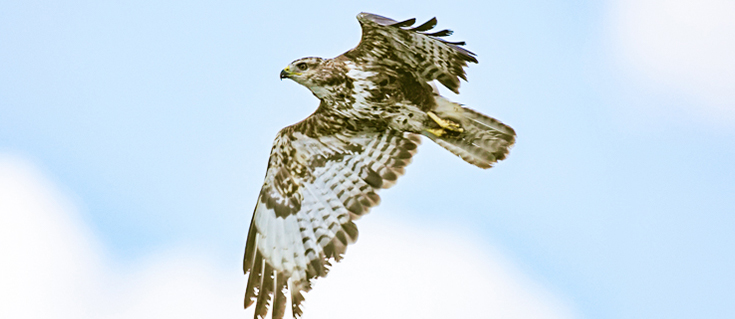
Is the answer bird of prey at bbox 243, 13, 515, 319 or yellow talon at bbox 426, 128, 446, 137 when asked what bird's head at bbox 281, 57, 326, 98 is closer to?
bird of prey at bbox 243, 13, 515, 319

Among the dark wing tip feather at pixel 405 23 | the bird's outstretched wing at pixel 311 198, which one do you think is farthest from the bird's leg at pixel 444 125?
the dark wing tip feather at pixel 405 23

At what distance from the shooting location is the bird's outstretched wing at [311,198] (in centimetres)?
1091

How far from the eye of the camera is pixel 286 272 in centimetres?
1099

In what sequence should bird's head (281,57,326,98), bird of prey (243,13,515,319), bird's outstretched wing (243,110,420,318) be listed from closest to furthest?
bird of prey (243,13,515,319) < bird's head (281,57,326,98) < bird's outstretched wing (243,110,420,318)

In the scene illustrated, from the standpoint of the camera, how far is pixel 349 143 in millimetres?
11148

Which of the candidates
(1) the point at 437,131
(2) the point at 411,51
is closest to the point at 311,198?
(1) the point at 437,131

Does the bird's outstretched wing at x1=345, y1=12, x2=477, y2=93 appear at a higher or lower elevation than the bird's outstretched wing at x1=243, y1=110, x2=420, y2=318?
higher

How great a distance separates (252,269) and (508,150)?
11.0 ft

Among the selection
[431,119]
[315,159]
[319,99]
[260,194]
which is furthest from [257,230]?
[431,119]

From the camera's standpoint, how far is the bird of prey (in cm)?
988

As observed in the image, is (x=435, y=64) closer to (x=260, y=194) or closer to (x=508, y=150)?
(x=508, y=150)

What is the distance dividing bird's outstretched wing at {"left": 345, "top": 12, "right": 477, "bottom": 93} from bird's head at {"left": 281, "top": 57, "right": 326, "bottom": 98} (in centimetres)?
37

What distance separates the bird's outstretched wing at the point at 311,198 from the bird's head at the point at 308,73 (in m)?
0.72

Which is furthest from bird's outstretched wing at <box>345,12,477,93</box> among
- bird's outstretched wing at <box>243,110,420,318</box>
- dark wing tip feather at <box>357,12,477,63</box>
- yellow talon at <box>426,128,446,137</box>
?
bird's outstretched wing at <box>243,110,420,318</box>
